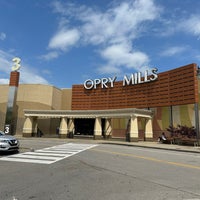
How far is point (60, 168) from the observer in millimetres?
10289

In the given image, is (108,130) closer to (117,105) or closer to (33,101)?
(117,105)

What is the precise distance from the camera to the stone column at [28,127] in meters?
37.2

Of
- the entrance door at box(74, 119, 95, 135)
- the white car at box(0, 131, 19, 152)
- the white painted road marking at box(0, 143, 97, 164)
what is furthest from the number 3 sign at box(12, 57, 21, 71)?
the white car at box(0, 131, 19, 152)

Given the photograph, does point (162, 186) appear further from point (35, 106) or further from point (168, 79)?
point (35, 106)

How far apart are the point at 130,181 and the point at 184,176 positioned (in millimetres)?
2396

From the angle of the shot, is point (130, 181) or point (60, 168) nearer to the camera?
point (130, 181)

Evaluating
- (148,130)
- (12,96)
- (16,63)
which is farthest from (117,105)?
(16,63)

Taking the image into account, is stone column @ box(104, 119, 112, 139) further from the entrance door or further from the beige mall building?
the entrance door

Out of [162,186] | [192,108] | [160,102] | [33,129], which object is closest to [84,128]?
[33,129]

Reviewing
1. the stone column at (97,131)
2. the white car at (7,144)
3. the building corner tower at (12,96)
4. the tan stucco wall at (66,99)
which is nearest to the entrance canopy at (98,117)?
the stone column at (97,131)

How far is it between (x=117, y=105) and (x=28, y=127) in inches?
604

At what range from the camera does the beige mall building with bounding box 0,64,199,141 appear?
32125mm

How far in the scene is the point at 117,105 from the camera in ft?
135

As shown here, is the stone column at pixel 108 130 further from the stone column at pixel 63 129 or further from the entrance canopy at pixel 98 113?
the stone column at pixel 63 129
